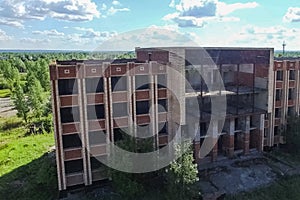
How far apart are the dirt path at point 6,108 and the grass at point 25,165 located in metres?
8.88

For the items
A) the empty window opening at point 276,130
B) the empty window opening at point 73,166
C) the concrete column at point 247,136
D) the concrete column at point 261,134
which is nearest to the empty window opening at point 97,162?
the empty window opening at point 73,166

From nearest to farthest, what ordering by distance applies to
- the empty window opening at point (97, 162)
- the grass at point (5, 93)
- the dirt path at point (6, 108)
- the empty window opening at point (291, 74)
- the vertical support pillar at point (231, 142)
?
the empty window opening at point (97, 162), the vertical support pillar at point (231, 142), the empty window opening at point (291, 74), the dirt path at point (6, 108), the grass at point (5, 93)

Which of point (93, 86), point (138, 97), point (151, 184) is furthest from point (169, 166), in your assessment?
point (93, 86)

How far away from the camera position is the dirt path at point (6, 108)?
178 feet

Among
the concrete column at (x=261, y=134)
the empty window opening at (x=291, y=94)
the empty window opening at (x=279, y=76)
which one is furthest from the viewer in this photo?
the empty window opening at (x=291, y=94)

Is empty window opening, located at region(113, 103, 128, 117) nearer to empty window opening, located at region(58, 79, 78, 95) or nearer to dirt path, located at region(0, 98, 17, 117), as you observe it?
empty window opening, located at region(58, 79, 78, 95)

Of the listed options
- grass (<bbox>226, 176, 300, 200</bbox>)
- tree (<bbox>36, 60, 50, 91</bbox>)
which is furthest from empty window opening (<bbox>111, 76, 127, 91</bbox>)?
tree (<bbox>36, 60, 50, 91</bbox>)

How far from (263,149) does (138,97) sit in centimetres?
1602

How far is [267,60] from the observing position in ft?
90.7

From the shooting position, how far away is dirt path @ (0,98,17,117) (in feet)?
178

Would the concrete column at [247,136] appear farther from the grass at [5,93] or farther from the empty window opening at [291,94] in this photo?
the grass at [5,93]

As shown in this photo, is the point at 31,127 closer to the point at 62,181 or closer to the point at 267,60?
the point at 62,181

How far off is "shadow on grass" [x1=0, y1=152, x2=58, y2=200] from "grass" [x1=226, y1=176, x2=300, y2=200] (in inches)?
573

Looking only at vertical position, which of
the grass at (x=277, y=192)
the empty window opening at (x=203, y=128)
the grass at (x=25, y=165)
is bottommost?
the grass at (x=277, y=192)
